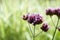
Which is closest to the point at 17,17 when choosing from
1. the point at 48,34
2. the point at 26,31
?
the point at 26,31

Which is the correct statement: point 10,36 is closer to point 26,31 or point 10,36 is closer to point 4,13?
point 26,31

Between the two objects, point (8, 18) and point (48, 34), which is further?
point (8, 18)

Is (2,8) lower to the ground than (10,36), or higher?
higher

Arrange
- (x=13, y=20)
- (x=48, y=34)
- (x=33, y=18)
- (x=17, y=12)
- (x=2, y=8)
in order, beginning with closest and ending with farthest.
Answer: (x=33, y=18) → (x=48, y=34) → (x=13, y=20) → (x=17, y=12) → (x=2, y=8)

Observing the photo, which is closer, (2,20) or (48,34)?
(48,34)

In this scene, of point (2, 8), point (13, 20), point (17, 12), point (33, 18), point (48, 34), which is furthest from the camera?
point (2, 8)

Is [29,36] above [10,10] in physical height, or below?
below

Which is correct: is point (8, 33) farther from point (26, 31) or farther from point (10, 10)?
point (10, 10)

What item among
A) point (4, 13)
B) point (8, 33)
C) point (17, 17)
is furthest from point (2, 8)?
point (8, 33)

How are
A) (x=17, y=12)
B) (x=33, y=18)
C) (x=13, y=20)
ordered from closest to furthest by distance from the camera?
(x=33, y=18)
(x=13, y=20)
(x=17, y=12)
